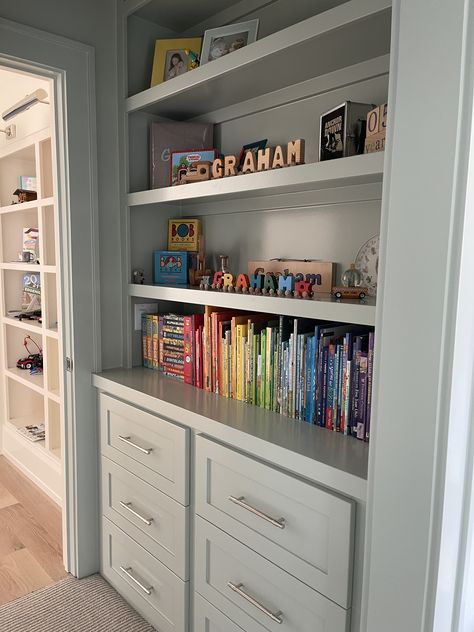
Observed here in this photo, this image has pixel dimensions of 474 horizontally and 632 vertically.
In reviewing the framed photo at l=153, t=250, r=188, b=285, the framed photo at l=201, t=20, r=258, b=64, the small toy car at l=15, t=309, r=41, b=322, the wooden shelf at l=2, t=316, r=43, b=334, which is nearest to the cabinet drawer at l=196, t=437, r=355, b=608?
the framed photo at l=153, t=250, r=188, b=285

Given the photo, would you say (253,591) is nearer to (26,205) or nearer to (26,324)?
(26,324)

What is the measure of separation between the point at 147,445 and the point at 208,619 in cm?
57

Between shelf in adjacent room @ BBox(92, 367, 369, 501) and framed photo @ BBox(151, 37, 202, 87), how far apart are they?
117cm

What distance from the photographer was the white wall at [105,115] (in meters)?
1.76

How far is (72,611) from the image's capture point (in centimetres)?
184

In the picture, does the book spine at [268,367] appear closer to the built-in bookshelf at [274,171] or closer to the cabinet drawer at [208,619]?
the built-in bookshelf at [274,171]

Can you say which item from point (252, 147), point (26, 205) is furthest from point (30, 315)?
point (252, 147)

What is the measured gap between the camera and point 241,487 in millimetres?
1361

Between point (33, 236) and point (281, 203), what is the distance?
72.5 inches

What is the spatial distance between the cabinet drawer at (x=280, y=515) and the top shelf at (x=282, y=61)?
43.9 inches

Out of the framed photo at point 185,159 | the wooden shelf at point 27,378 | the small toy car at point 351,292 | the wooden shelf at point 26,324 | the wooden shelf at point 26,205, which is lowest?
the wooden shelf at point 27,378

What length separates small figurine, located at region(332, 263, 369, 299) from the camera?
4.41 ft

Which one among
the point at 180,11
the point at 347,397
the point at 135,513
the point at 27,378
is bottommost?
the point at 135,513

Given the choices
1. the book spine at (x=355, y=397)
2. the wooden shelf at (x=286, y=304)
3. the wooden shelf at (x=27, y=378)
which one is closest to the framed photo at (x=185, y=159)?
the wooden shelf at (x=286, y=304)
